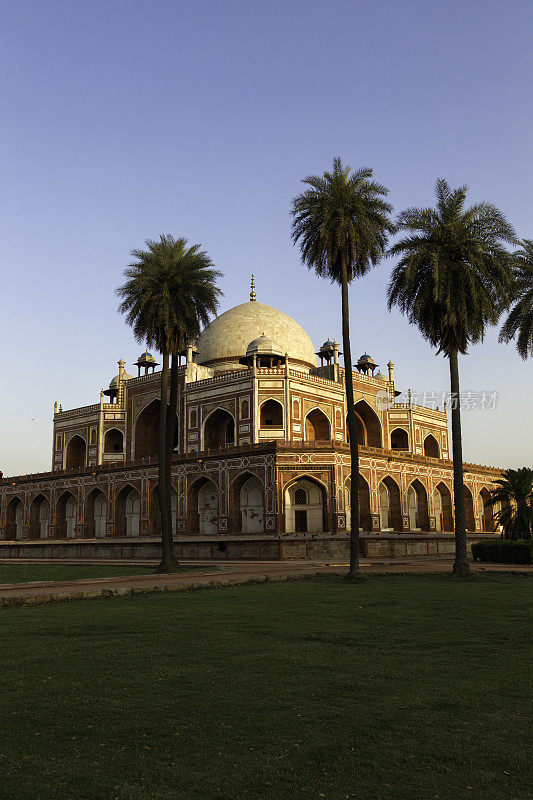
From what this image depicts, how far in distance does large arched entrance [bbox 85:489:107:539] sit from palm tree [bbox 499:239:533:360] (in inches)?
1546

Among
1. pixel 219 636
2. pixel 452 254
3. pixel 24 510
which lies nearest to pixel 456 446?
pixel 452 254

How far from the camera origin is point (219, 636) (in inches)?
402

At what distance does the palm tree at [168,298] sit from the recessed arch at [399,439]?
3895cm

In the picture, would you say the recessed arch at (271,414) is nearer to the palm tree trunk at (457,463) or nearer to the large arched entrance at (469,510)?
the large arched entrance at (469,510)

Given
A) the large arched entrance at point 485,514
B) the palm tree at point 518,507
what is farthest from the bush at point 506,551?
the large arched entrance at point 485,514

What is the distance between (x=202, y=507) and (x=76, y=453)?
2286 cm

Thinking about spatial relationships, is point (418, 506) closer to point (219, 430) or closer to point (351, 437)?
point (219, 430)

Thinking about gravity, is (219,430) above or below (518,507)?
above

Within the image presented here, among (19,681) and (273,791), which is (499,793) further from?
(19,681)

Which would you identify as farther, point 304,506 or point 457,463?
point 304,506

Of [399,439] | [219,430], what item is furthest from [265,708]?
[399,439]

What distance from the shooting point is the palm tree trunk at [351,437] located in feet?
74.5

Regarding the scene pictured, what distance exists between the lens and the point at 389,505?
2050 inches

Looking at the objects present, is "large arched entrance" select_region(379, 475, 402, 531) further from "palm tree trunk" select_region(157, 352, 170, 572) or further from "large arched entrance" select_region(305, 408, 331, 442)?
"palm tree trunk" select_region(157, 352, 170, 572)
